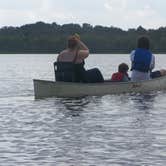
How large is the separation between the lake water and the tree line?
8544cm

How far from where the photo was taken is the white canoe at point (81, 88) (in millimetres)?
22062

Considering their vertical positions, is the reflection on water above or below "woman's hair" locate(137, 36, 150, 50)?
below

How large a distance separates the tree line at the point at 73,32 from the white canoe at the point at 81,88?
81.5 metres

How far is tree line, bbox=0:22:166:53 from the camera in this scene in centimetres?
10972

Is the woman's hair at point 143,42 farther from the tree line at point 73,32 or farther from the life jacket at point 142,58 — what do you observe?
the tree line at point 73,32

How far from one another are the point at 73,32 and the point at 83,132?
10249 cm

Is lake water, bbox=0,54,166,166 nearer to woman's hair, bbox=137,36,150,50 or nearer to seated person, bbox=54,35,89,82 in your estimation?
seated person, bbox=54,35,89,82

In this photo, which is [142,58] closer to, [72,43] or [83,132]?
[72,43]

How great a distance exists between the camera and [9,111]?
60.8 ft

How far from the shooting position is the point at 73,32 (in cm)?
11650

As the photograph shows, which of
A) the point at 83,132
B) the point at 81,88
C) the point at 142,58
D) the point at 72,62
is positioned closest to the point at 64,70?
the point at 72,62

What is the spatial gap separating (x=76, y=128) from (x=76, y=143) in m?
1.87

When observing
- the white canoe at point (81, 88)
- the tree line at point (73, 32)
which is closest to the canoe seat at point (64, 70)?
the white canoe at point (81, 88)

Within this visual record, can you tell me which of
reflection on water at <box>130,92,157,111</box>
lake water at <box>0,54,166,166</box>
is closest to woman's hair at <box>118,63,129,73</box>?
reflection on water at <box>130,92,157,111</box>
